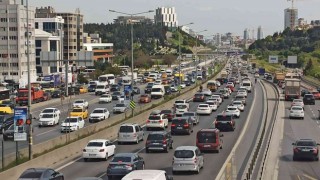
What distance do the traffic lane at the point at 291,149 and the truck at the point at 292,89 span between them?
18.4m

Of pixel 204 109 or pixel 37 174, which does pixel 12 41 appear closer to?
pixel 204 109

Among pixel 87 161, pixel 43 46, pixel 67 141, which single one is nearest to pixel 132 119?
pixel 67 141

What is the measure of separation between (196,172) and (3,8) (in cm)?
11811

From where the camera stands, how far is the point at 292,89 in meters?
85.4

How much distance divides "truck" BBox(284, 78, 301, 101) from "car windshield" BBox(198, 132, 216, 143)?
165 feet

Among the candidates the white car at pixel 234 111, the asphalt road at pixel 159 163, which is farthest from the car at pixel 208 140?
the white car at pixel 234 111

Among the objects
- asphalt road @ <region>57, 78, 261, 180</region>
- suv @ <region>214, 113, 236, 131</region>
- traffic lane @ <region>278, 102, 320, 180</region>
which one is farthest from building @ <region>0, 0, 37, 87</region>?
asphalt road @ <region>57, 78, 261, 180</region>

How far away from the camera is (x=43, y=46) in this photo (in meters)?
161

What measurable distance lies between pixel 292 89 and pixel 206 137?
51.4 m

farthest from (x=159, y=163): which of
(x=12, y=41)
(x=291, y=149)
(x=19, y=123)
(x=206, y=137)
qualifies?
(x=12, y=41)

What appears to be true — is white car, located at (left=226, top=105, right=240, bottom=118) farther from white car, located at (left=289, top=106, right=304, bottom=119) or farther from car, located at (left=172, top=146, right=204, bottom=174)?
car, located at (left=172, top=146, right=204, bottom=174)

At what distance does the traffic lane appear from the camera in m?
29.4

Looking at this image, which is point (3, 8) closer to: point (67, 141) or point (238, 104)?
point (238, 104)

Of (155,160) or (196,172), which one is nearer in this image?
Result: (196,172)
